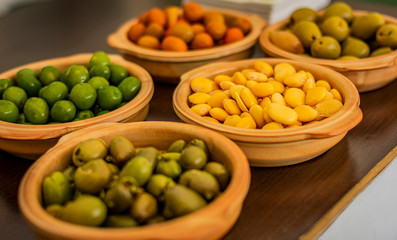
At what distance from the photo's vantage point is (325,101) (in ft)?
2.94

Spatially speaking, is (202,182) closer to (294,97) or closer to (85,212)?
(85,212)

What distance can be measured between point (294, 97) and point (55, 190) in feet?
1.90

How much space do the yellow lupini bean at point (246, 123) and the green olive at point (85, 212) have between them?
36cm

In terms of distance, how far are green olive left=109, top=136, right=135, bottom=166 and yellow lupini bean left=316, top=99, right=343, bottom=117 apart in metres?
0.44

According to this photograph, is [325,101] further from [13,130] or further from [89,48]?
[89,48]

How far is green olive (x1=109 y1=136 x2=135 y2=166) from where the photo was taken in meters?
0.75

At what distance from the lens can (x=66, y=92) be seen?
1019 millimetres

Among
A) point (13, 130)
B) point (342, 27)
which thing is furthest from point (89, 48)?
point (342, 27)

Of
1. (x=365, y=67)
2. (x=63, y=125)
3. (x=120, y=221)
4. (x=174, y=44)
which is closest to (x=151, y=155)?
(x=120, y=221)

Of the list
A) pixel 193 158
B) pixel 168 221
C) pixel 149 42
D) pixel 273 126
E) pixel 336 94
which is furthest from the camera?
pixel 149 42

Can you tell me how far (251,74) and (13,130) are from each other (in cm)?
61

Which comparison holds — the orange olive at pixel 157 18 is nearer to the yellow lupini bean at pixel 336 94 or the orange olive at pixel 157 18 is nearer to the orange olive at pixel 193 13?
the orange olive at pixel 193 13

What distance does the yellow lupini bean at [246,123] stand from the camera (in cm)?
86

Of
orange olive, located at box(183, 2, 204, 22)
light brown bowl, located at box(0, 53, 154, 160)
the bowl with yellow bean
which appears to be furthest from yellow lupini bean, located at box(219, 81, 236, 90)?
orange olive, located at box(183, 2, 204, 22)
